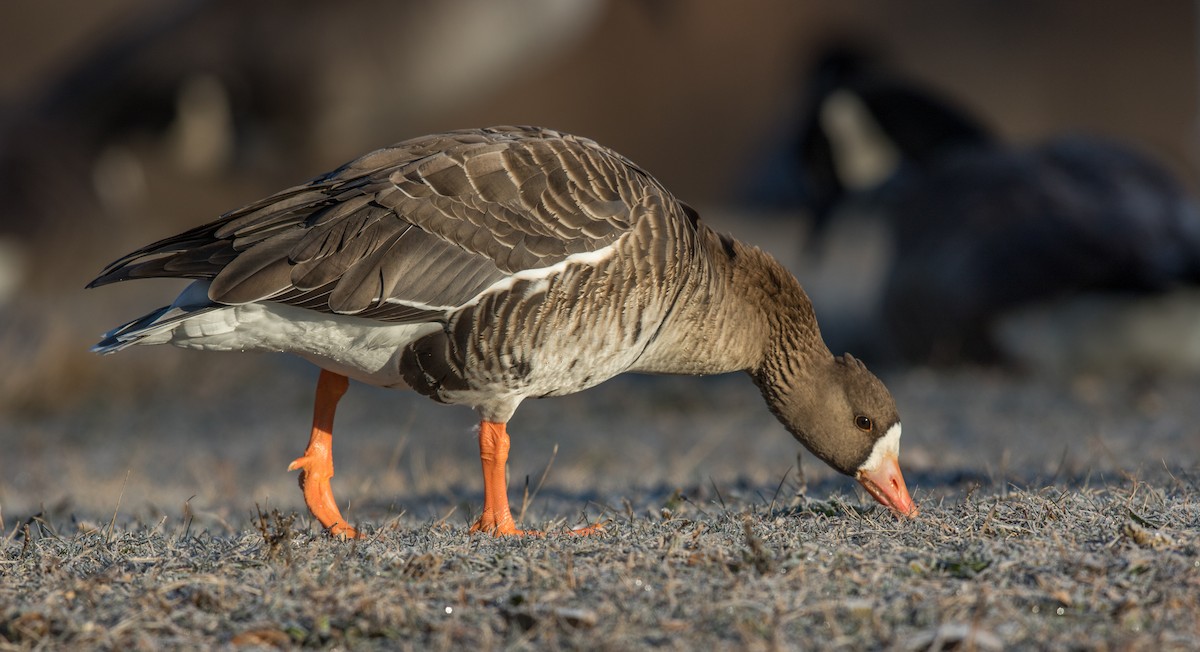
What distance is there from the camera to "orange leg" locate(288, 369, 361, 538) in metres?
4.46

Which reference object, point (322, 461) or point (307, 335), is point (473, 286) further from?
point (322, 461)

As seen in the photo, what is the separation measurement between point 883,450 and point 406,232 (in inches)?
75.9

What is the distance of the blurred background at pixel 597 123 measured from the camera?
29.5 ft

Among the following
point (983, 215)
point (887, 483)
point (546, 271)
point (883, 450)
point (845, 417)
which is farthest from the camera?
point (983, 215)

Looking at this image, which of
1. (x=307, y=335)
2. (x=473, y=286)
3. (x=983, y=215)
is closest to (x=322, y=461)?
(x=307, y=335)

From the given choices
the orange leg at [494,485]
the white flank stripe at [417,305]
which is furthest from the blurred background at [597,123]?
the white flank stripe at [417,305]

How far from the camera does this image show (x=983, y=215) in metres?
9.26

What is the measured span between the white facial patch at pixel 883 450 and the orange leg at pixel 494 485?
1.20 metres

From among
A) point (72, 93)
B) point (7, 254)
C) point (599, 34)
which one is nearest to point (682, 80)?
point (599, 34)

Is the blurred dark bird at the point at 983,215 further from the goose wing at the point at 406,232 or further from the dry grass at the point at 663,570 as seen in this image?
the goose wing at the point at 406,232

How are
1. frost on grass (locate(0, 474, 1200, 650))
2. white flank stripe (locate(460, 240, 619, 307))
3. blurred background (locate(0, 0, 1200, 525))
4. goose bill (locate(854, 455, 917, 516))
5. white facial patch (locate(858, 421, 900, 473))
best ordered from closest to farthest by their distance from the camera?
frost on grass (locate(0, 474, 1200, 650)) < white flank stripe (locate(460, 240, 619, 307)) < goose bill (locate(854, 455, 917, 516)) < white facial patch (locate(858, 421, 900, 473)) < blurred background (locate(0, 0, 1200, 525))

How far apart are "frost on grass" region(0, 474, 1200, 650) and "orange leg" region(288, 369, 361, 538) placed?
0.74 meters

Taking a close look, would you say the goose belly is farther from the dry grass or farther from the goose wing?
the dry grass

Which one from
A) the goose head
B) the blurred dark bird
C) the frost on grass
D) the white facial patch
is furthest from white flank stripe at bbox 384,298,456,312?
the blurred dark bird
